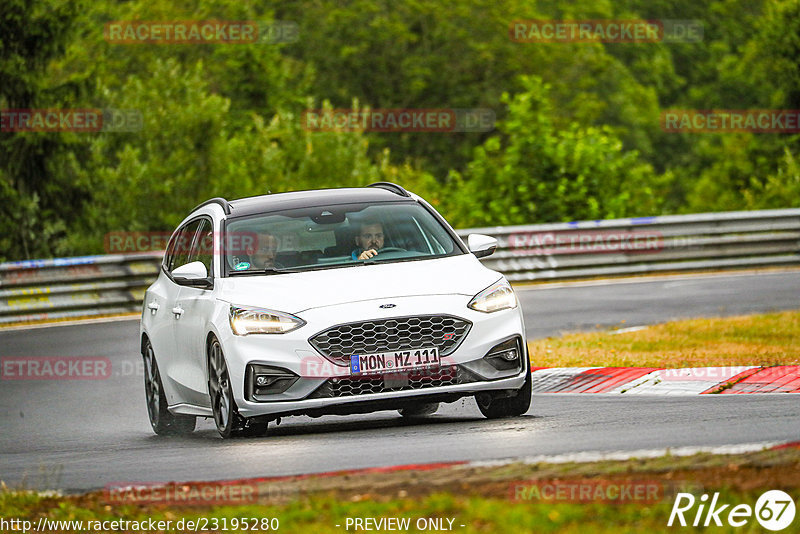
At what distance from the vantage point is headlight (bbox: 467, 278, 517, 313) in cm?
981

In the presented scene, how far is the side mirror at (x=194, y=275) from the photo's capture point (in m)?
10.4

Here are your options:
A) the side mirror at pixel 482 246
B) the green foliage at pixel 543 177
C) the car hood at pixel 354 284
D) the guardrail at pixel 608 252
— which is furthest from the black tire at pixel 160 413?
the green foliage at pixel 543 177

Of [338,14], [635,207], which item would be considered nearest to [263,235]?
[635,207]

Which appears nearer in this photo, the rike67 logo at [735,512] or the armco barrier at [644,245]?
the rike67 logo at [735,512]

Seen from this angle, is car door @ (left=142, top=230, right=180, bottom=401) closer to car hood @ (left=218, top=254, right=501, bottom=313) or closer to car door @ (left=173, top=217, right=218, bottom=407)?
car door @ (left=173, top=217, right=218, bottom=407)

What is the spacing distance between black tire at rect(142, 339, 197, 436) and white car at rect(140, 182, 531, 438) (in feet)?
1.87

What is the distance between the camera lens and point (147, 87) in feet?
159

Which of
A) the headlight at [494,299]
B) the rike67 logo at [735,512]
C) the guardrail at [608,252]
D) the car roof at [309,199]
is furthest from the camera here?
the guardrail at [608,252]

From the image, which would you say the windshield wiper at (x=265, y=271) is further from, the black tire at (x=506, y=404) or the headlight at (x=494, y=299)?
the black tire at (x=506, y=404)

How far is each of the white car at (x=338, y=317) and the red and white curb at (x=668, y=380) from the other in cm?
189

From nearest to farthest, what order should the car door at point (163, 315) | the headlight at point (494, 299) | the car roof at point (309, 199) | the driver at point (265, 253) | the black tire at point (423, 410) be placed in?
the headlight at point (494, 299) → the driver at point (265, 253) → the car roof at point (309, 199) → the car door at point (163, 315) → the black tire at point (423, 410)

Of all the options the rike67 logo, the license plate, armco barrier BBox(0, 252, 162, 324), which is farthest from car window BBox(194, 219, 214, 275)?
armco barrier BBox(0, 252, 162, 324)

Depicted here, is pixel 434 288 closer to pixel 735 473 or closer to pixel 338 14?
pixel 735 473

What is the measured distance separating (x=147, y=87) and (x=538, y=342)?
34255 mm
